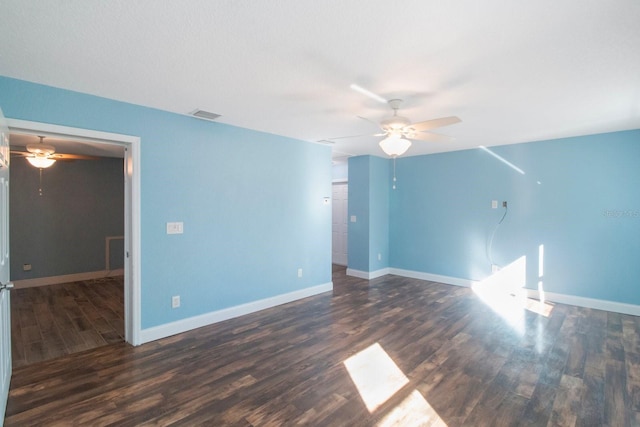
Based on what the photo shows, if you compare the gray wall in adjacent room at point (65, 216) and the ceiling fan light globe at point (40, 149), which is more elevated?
the ceiling fan light globe at point (40, 149)

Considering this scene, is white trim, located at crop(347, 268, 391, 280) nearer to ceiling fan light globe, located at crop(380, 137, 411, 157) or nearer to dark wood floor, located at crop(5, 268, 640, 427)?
dark wood floor, located at crop(5, 268, 640, 427)

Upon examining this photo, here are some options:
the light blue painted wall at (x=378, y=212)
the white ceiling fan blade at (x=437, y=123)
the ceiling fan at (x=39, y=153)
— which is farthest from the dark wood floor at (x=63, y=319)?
the light blue painted wall at (x=378, y=212)

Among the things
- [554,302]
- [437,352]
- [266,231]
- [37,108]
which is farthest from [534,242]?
[37,108]

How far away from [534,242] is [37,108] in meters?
6.18

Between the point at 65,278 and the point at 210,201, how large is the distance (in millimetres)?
4055

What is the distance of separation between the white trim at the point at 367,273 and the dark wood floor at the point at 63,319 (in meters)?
3.88

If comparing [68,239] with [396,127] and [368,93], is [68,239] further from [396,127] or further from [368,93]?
[396,127]

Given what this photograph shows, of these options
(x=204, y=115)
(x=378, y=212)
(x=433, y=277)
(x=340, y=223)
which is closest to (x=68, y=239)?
(x=204, y=115)

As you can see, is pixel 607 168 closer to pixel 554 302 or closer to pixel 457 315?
pixel 554 302

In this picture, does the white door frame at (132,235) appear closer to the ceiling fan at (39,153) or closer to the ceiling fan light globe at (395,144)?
the ceiling fan at (39,153)

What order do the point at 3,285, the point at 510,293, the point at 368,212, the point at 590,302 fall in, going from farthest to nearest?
1. the point at 368,212
2. the point at 510,293
3. the point at 590,302
4. the point at 3,285

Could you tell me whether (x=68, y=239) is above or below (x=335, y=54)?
below

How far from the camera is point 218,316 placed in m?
3.79

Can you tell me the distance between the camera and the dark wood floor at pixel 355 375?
7.00ft
